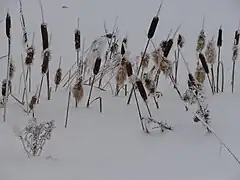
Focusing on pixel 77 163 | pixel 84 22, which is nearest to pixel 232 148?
pixel 77 163

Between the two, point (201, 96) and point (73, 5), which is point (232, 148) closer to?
point (201, 96)

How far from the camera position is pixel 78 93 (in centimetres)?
156

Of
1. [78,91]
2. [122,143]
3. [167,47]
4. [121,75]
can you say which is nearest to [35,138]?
[122,143]

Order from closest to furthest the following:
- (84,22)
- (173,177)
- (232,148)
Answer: (173,177) < (232,148) < (84,22)

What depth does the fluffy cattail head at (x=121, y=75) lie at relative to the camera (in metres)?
1.59

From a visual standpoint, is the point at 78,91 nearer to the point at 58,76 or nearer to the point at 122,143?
the point at 58,76

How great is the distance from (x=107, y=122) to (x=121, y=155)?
213mm

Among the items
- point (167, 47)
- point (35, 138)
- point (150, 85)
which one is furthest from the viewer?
point (167, 47)

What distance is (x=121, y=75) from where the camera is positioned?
162cm

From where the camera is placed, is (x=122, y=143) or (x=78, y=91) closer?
(x=122, y=143)

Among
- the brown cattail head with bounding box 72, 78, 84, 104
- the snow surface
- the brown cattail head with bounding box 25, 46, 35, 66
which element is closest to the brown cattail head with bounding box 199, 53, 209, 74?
the snow surface

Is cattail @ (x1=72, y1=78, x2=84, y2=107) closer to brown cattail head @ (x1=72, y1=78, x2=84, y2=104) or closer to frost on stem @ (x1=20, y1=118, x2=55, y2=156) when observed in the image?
brown cattail head @ (x1=72, y1=78, x2=84, y2=104)

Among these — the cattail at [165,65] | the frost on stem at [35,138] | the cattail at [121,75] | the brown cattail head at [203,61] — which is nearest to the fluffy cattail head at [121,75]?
the cattail at [121,75]

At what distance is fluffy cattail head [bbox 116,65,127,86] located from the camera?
5.21ft
